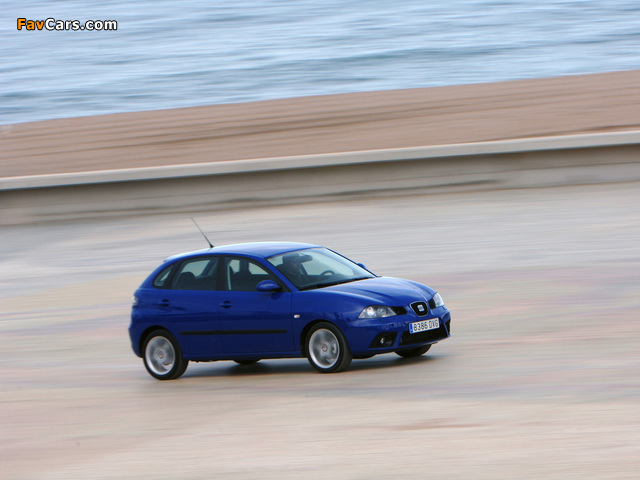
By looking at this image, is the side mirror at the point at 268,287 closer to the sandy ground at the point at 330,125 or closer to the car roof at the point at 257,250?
the car roof at the point at 257,250

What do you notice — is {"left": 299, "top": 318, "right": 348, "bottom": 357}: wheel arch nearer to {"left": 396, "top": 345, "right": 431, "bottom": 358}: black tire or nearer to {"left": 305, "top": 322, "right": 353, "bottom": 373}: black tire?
{"left": 305, "top": 322, "right": 353, "bottom": 373}: black tire

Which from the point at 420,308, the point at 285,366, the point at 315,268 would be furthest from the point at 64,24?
the point at 420,308

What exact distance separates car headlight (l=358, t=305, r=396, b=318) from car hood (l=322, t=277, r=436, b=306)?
5cm

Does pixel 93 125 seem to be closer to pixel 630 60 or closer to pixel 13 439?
pixel 630 60

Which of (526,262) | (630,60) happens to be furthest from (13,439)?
(630,60)

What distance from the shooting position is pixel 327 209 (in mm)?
22109

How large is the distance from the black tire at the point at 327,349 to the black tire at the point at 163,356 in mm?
1669

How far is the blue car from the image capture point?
972cm

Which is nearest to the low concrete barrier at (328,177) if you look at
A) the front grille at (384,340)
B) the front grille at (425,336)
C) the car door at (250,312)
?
the car door at (250,312)

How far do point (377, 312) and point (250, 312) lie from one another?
55.2 inches

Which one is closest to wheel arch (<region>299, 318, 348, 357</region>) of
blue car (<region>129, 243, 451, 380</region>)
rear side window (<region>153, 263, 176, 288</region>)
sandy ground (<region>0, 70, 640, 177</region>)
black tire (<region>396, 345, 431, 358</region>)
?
blue car (<region>129, 243, 451, 380</region>)

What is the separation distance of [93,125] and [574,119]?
16.5 m

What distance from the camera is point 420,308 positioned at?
9898mm

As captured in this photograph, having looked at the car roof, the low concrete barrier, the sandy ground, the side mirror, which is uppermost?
the sandy ground
